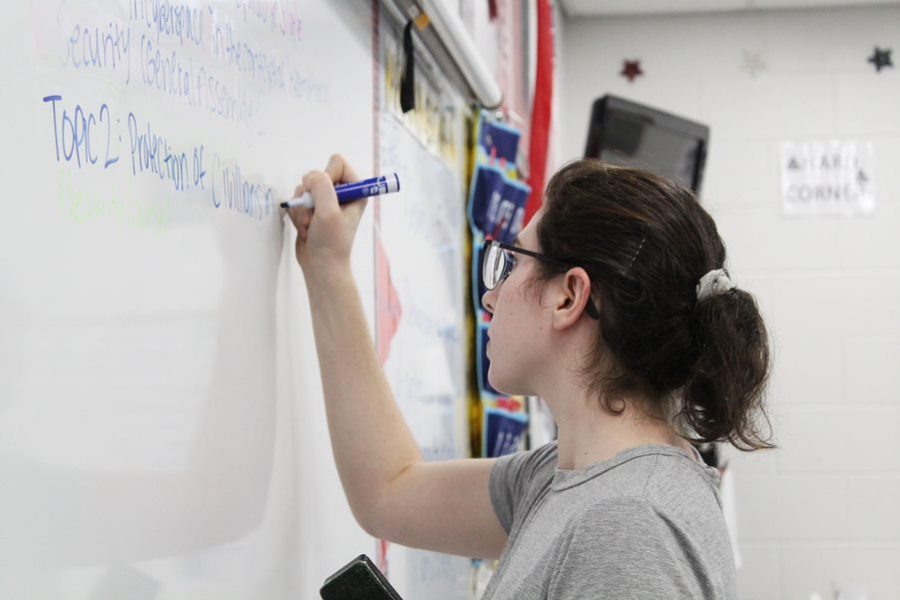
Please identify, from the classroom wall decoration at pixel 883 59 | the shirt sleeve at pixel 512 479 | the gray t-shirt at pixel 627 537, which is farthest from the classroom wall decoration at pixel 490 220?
the classroom wall decoration at pixel 883 59

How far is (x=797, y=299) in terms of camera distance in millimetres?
3199

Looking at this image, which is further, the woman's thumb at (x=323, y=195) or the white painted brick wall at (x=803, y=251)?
the white painted brick wall at (x=803, y=251)

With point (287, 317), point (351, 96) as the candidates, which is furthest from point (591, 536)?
point (351, 96)

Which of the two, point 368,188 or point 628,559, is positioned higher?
point 368,188

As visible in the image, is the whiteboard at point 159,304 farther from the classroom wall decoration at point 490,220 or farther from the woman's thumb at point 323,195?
the classroom wall decoration at point 490,220

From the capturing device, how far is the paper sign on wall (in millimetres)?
3211

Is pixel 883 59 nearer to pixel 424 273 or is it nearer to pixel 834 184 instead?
pixel 834 184

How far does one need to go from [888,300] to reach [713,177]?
2.13 ft

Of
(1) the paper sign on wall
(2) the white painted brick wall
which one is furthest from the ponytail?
(1) the paper sign on wall

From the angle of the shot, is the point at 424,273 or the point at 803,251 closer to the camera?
the point at 424,273

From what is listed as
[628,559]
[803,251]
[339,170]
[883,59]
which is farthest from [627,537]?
[883,59]

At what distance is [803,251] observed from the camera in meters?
3.22

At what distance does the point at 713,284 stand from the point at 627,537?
262 millimetres

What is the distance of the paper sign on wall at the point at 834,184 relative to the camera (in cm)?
321
